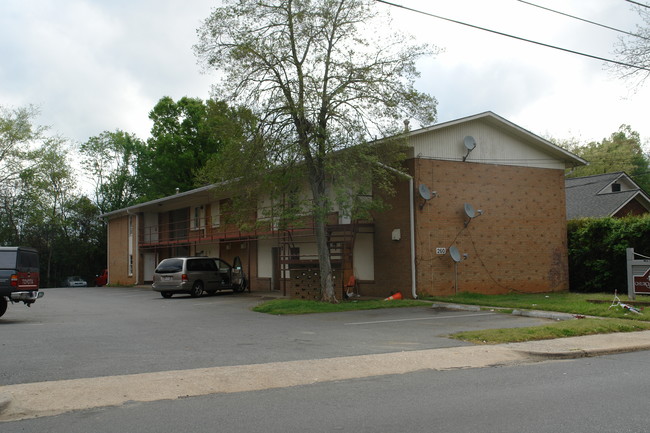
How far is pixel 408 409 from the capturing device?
657 centimetres

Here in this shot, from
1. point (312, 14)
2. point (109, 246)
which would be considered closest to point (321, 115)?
point (312, 14)

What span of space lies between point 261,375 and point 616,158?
5001 cm

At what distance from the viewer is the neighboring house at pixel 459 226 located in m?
21.3

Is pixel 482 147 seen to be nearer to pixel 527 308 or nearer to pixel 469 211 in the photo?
pixel 469 211

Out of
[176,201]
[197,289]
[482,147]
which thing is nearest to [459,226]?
[482,147]

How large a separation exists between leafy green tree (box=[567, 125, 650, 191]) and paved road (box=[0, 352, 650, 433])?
148 ft

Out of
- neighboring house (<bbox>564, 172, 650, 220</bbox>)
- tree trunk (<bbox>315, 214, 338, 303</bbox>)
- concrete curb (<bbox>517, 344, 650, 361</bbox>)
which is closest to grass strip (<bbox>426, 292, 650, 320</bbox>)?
tree trunk (<bbox>315, 214, 338, 303</bbox>)

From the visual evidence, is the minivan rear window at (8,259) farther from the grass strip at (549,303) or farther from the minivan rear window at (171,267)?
the grass strip at (549,303)

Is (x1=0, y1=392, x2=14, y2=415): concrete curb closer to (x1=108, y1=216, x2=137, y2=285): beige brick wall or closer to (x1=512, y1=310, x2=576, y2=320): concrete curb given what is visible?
(x1=512, y1=310, x2=576, y2=320): concrete curb

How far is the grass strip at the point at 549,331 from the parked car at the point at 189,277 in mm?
16205

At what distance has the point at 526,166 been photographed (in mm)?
24281

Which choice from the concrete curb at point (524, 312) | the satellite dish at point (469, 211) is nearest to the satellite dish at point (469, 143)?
the satellite dish at point (469, 211)

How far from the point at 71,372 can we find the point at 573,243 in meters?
22.1

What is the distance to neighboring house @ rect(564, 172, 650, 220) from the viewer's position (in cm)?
3006
